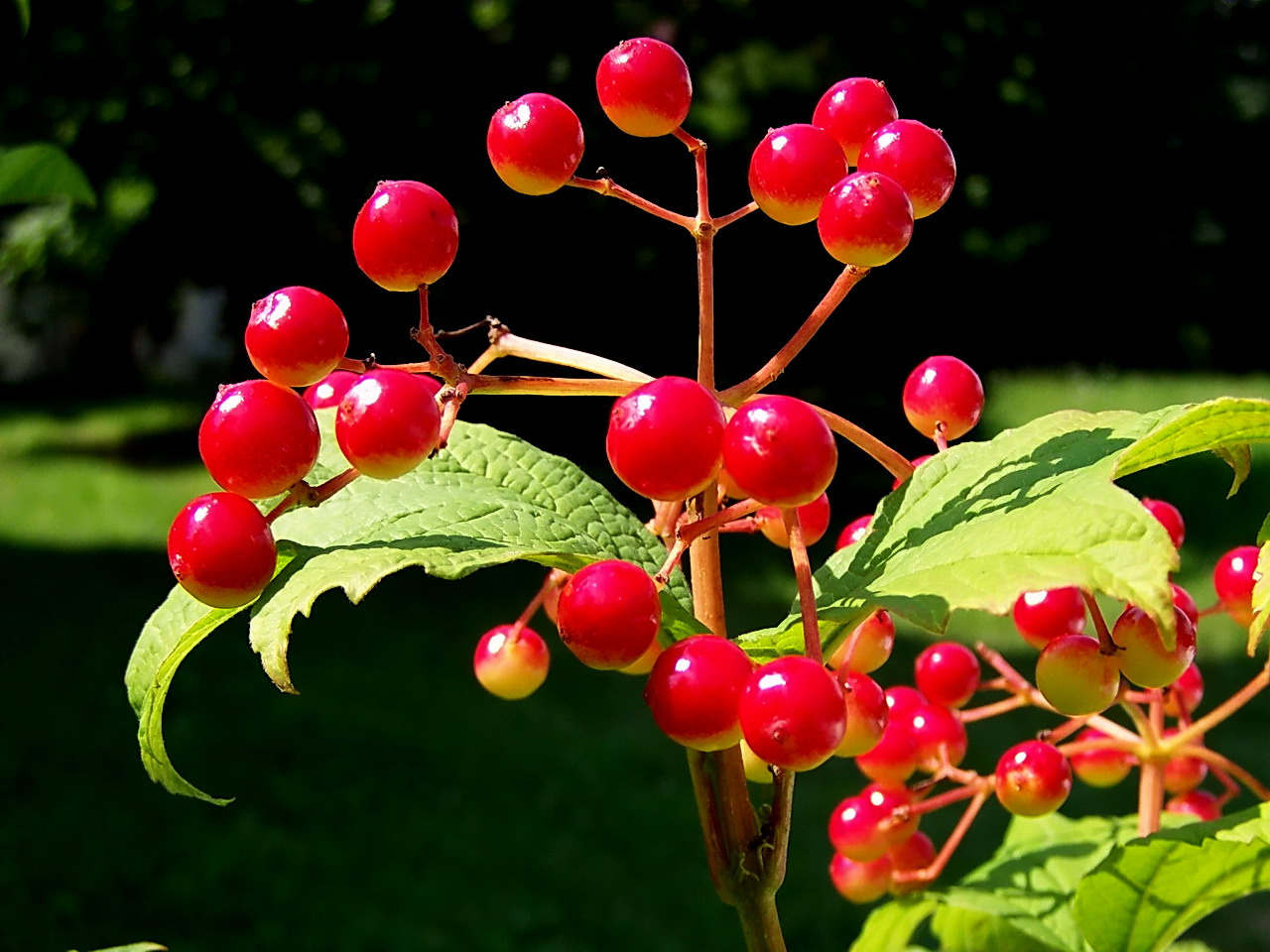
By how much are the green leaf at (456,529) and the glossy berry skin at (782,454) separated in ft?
0.42

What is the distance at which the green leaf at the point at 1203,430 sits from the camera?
0.63 meters

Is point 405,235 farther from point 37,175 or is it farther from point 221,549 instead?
point 37,175

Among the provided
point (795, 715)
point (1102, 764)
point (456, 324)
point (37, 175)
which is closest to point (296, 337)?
point (795, 715)

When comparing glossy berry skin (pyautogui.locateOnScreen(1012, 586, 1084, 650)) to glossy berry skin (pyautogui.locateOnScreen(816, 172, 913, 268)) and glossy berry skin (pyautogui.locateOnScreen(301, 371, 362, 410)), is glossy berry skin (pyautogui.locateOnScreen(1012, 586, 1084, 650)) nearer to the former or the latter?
glossy berry skin (pyautogui.locateOnScreen(816, 172, 913, 268))

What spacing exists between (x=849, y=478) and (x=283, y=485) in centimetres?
767

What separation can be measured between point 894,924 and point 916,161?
665 millimetres

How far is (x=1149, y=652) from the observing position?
0.67m

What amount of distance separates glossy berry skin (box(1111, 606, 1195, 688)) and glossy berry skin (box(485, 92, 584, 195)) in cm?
38

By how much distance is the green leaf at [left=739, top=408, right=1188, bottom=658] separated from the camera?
0.56m

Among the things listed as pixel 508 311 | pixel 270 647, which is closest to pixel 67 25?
pixel 508 311

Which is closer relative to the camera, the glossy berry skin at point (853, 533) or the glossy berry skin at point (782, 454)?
the glossy berry skin at point (782, 454)

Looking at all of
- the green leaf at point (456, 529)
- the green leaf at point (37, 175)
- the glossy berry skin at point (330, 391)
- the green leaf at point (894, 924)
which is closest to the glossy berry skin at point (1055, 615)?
the green leaf at point (456, 529)

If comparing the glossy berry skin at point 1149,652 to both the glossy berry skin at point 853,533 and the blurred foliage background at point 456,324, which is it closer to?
the glossy berry skin at point 853,533

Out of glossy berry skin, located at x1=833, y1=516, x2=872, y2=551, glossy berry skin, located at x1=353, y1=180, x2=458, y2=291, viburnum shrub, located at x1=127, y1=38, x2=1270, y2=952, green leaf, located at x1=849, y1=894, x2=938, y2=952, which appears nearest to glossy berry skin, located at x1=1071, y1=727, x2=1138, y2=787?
viburnum shrub, located at x1=127, y1=38, x2=1270, y2=952
